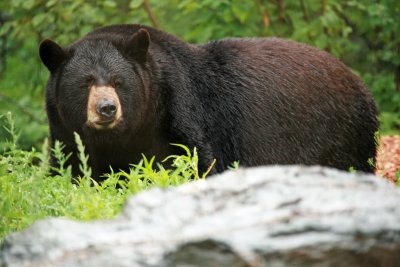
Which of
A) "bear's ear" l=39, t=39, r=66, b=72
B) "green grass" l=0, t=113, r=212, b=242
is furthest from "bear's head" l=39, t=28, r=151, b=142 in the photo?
"green grass" l=0, t=113, r=212, b=242

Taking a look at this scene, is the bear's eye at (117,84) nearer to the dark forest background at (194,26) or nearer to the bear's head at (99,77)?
the bear's head at (99,77)

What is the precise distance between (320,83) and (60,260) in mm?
4840

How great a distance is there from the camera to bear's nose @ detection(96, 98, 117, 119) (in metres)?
5.72

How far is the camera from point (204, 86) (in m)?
6.75

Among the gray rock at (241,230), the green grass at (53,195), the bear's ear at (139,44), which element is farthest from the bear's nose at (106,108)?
the gray rock at (241,230)

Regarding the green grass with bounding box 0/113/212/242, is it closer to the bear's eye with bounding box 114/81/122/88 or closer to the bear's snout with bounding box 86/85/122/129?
the bear's snout with bounding box 86/85/122/129

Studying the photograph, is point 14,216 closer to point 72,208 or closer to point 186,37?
point 72,208

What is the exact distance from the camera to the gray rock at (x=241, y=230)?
2436 millimetres

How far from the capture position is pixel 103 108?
18.8 feet

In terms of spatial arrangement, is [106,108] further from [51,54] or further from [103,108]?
[51,54]

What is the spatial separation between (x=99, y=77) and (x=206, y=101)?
1084 millimetres

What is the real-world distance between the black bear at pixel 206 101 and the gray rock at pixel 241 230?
3.10 meters

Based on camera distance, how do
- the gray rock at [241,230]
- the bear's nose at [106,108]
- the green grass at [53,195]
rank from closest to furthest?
the gray rock at [241,230]
the green grass at [53,195]
the bear's nose at [106,108]

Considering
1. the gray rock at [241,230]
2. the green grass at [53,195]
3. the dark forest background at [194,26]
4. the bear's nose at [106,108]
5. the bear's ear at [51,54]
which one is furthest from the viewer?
the dark forest background at [194,26]
